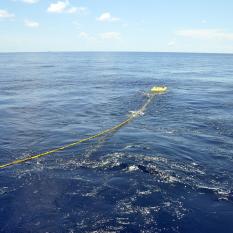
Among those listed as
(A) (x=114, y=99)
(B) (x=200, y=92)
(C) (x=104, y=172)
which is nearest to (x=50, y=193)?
(C) (x=104, y=172)

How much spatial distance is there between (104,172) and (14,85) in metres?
44.8

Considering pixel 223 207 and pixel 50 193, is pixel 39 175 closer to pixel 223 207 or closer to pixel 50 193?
pixel 50 193

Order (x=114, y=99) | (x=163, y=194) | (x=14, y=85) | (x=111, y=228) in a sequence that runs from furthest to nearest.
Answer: (x=14, y=85) < (x=114, y=99) < (x=163, y=194) < (x=111, y=228)

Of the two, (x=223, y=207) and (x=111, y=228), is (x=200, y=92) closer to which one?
(x=223, y=207)

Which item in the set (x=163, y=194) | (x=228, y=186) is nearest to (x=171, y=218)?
(x=163, y=194)

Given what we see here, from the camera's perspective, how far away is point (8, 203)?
54.0 feet

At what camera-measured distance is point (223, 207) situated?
633 inches

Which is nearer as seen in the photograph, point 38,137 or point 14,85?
point 38,137

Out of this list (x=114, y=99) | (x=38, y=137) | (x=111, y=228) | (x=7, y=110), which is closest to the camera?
(x=111, y=228)

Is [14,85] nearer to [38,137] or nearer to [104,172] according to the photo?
[38,137]

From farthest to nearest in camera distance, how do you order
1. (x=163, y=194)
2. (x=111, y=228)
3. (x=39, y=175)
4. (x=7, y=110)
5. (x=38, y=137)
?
1. (x=7, y=110)
2. (x=38, y=137)
3. (x=39, y=175)
4. (x=163, y=194)
5. (x=111, y=228)

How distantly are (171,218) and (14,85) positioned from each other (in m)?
50.7

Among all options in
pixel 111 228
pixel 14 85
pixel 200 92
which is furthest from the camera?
pixel 14 85

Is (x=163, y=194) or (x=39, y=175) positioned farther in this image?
(x=39, y=175)
